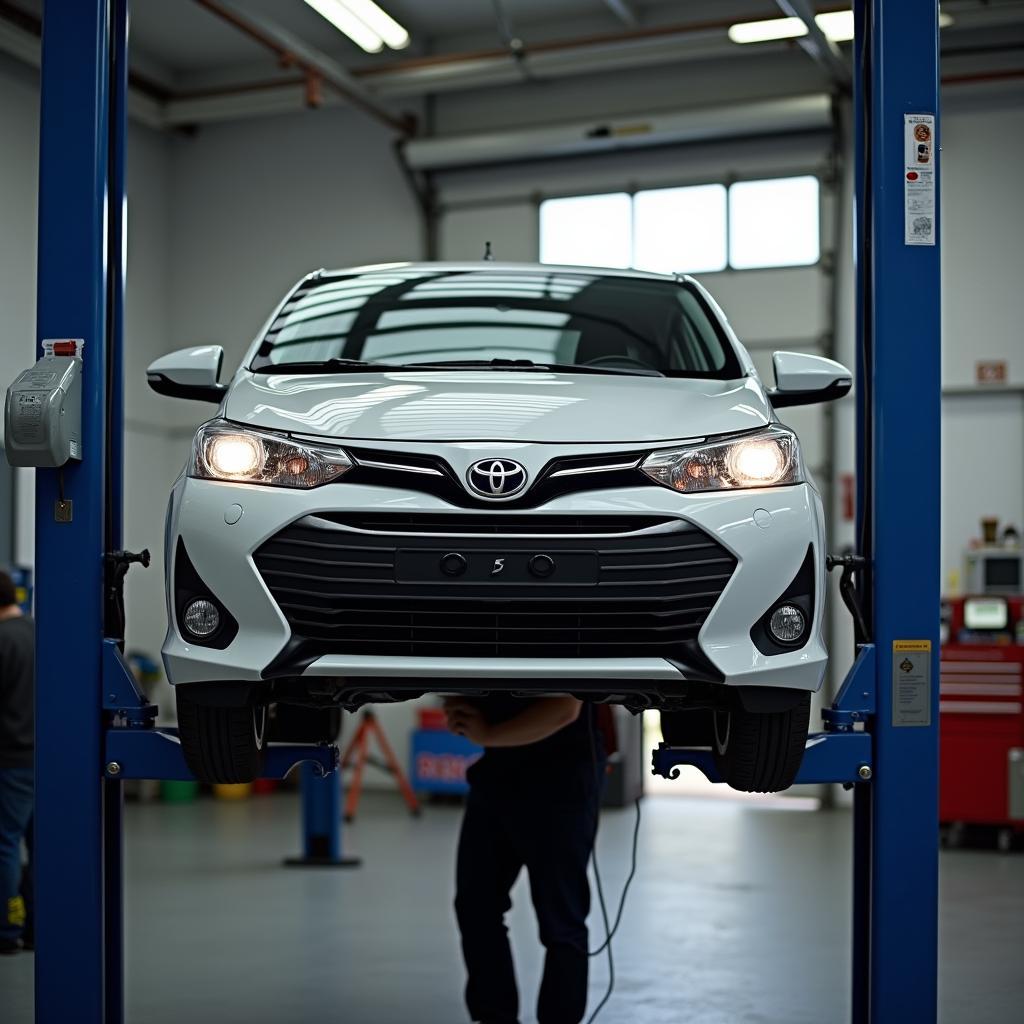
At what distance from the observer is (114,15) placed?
3.39 meters

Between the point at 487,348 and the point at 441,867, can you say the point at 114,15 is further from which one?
the point at 441,867

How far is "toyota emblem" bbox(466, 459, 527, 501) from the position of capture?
2.69 m

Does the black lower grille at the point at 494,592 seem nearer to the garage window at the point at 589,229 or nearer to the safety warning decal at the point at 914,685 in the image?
the safety warning decal at the point at 914,685

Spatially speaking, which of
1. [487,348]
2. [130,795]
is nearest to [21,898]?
[487,348]

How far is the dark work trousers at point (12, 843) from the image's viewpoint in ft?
18.0

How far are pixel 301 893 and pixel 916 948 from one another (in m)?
4.49

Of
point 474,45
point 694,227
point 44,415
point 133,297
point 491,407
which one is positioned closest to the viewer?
point 491,407

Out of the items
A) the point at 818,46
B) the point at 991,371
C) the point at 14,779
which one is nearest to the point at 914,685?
the point at 14,779

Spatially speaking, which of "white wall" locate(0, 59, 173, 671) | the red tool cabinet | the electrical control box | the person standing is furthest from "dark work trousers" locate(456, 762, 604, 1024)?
"white wall" locate(0, 59, 173, 671)

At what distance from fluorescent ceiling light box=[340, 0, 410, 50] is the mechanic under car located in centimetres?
651

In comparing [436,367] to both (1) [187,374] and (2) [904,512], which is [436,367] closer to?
(1) [187,374]

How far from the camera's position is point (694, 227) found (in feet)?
35.3

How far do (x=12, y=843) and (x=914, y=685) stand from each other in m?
3.92

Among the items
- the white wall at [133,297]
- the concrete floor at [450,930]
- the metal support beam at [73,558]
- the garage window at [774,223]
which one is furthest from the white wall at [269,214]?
the metal support beam at [73,558]
